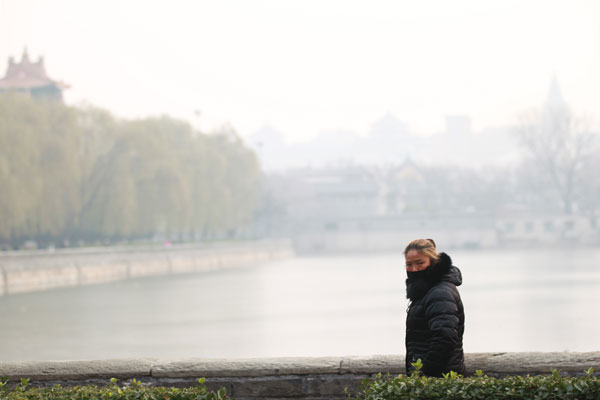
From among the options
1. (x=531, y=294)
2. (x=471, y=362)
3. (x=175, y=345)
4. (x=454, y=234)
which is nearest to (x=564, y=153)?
(x=454, y=234)

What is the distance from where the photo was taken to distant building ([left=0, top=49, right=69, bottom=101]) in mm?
69750

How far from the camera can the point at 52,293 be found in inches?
1391

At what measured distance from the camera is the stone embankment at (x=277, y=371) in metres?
5.53

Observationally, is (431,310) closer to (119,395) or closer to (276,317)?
(119,395)

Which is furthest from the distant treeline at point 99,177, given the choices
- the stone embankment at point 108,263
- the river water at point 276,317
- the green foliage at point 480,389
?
the green foliage at point 480,389

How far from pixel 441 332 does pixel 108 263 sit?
3866 centimetres

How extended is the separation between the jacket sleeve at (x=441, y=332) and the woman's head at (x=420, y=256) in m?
0.18

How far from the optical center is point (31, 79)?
70625 mm

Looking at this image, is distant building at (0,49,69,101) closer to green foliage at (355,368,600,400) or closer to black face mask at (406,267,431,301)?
black face mask at (406,267,431,301)

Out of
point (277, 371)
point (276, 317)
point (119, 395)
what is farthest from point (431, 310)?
point (276, 317)

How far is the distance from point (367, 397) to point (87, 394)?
1252mm

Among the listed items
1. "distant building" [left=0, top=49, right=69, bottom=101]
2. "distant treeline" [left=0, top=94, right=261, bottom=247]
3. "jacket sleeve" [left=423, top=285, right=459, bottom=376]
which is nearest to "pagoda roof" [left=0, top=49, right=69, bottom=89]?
"distant building" [left=0, top=49, right=69, bottom=101]

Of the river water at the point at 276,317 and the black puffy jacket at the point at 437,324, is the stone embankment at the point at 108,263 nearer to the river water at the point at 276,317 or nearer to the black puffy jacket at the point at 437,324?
the river water at the point at 276,317

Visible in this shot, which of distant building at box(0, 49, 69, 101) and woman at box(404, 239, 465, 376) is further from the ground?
distant building at box(0, 49, 69, 101)
